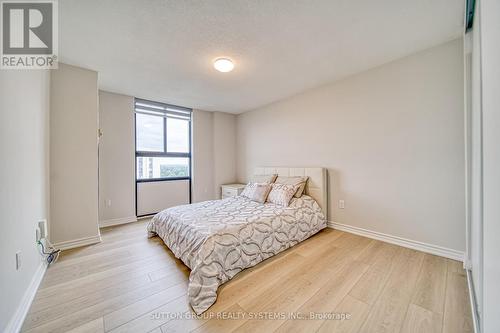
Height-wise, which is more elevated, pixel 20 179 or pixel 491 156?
pixel 491 156

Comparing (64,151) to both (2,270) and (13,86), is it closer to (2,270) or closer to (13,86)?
(13,86)

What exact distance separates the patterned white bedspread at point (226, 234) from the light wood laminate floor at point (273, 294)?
4.4 inches

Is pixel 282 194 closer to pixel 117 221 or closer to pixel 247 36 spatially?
pixel 247 36

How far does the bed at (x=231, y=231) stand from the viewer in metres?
1.57

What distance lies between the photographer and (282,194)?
2.82m

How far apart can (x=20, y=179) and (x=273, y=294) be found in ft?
7.19

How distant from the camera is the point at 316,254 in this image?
7.13 ft

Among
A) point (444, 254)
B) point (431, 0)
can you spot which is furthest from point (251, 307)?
point (431, 0)

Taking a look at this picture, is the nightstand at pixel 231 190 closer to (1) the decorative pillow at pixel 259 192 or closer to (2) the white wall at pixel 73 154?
(1) the decorative pillow at pixel 259 192

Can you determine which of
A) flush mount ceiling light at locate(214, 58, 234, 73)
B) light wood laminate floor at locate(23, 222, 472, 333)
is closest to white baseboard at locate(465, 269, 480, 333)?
light wood laminate floor at locate(23, 222, 472, 333)

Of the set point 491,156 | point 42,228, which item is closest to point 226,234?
point 491,156

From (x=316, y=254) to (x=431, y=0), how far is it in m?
2.57

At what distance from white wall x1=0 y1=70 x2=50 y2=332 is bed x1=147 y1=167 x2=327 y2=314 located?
43.9 inches

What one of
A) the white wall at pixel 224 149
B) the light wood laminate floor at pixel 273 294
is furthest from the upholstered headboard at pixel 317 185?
the white wall at pixel 224 149
